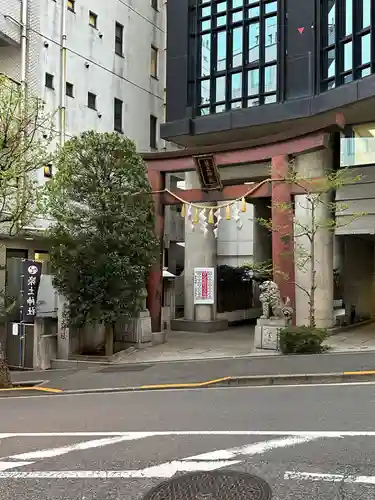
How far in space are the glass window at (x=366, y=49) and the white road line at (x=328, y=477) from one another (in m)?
15.6

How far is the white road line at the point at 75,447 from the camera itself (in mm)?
6277

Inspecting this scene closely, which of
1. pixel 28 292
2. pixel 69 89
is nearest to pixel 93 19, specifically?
pixel 69 89

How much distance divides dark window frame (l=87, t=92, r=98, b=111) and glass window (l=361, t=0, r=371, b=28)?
1286 cm

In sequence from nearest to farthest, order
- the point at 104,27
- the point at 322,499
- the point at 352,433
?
1. the point at 322,499
2. the point at 352,433
3. the point at 104,27

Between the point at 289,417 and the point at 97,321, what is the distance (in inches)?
341

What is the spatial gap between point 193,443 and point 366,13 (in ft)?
53.5

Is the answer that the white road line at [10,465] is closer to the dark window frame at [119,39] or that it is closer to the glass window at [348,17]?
the glass window at [348,17]

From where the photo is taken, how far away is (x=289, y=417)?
24.9 ft

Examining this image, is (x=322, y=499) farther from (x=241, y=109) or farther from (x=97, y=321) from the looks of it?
(x=241, y=109)

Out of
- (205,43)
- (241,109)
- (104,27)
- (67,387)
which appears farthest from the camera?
(104,27)

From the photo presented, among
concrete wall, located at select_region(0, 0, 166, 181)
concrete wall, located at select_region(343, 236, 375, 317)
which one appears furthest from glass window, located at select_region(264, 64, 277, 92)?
concrete wall, located at select_region(0, 0, 166, 181)

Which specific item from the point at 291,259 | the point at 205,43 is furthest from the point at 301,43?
the point at 291,259

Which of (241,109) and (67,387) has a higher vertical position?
(241,109)

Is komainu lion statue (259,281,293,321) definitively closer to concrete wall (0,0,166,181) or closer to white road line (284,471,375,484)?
white road line (284,471,375,484)
